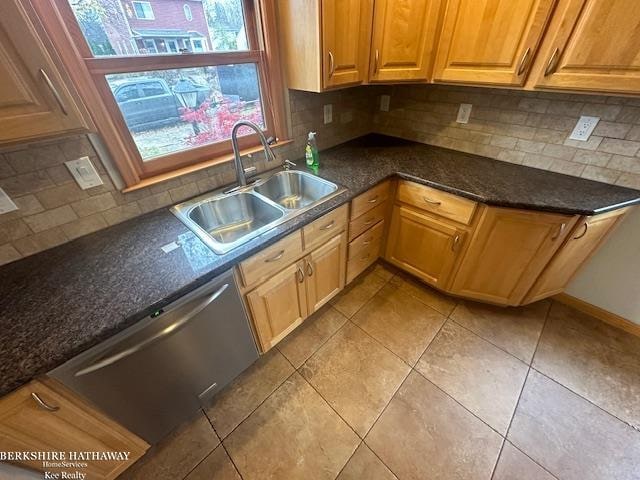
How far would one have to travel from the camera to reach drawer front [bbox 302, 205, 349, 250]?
1.30m

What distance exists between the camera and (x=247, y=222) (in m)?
1.50

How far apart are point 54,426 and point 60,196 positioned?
82 cm

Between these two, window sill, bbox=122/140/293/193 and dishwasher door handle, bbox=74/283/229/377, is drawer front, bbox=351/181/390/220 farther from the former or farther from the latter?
dishwasher door handle, bbox=74/283/229/377

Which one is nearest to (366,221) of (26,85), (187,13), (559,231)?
(559,231)

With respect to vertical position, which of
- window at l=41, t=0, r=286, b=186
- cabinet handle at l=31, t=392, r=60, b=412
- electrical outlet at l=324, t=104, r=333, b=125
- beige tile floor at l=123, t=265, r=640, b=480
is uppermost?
window at l=41, t=0, r=286, b=186

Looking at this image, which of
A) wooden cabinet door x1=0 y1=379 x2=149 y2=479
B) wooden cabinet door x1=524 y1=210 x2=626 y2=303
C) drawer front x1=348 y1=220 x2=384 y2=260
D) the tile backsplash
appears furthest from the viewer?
drawer front x1=348 y1=220 x2=384 y2=260

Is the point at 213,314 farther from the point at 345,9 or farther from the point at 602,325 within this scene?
the point at 602,325

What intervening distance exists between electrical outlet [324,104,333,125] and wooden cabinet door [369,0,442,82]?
37cm

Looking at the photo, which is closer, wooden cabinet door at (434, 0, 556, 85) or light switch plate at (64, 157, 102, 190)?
light switch plate at (64, 157, 102, 190)

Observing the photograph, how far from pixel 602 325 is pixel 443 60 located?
6.40 feet

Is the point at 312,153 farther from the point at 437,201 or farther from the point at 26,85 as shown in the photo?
the point at 26,85

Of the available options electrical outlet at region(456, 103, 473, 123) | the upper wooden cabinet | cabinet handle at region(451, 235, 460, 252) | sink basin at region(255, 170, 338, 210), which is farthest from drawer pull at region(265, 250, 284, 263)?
electrical outlet at region(456, 103, 473, 123)

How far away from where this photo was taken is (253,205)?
1.47 m

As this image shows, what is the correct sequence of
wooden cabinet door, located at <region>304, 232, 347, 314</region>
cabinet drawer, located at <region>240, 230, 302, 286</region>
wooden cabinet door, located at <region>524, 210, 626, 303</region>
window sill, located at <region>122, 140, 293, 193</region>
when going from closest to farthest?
cabinet drawer, located at <region>240, 230, 302, 286</region> < window sill, located at <region>122, 140, 293, 193</region> < wooden cabinet door, located at <region>524, 210, 626, 303</region> < wooden cabinet door, located at <region>304, 232, 347, 314</region>
